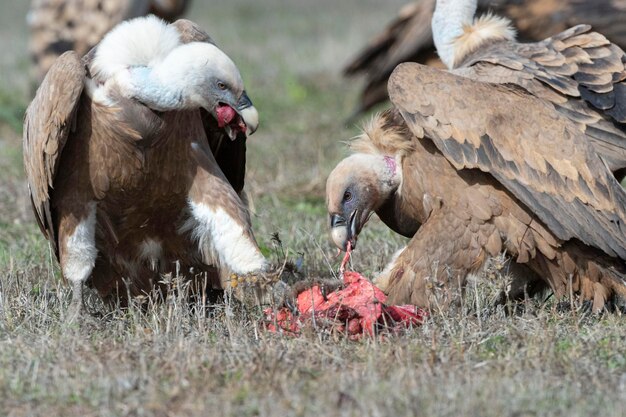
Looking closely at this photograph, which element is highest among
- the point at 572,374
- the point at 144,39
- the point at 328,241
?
the point at 144,39

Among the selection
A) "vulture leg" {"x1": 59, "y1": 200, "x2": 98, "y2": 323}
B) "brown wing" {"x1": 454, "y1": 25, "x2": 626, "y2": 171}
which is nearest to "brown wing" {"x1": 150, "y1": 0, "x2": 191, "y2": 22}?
"brown wing" {"x1": 454, "y1": 25, "x2": 626, "y2": 171}

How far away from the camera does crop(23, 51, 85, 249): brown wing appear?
5.07m

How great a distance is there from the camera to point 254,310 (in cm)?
529

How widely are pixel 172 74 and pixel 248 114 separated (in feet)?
1.19

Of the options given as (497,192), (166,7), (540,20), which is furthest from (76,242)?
(166,7)

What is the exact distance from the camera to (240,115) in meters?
5.11

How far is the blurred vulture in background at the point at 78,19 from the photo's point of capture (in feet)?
34.2

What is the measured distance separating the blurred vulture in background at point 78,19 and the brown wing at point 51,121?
5158 millimetres

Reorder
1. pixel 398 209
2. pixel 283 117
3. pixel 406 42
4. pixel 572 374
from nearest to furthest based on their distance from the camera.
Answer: pixel 572 374, pixel 398 209, pixel 406 42, pixel 283 117

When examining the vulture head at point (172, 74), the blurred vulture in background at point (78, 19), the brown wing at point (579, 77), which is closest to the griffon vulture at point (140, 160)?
the vulture head at point (172, 74)

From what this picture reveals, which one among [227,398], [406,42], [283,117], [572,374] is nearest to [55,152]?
[227,398]

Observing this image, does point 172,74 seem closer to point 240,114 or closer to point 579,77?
point 240,114

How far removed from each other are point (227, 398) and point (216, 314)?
1.40 metres

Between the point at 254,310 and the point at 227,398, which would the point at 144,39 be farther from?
the point at 227,398
